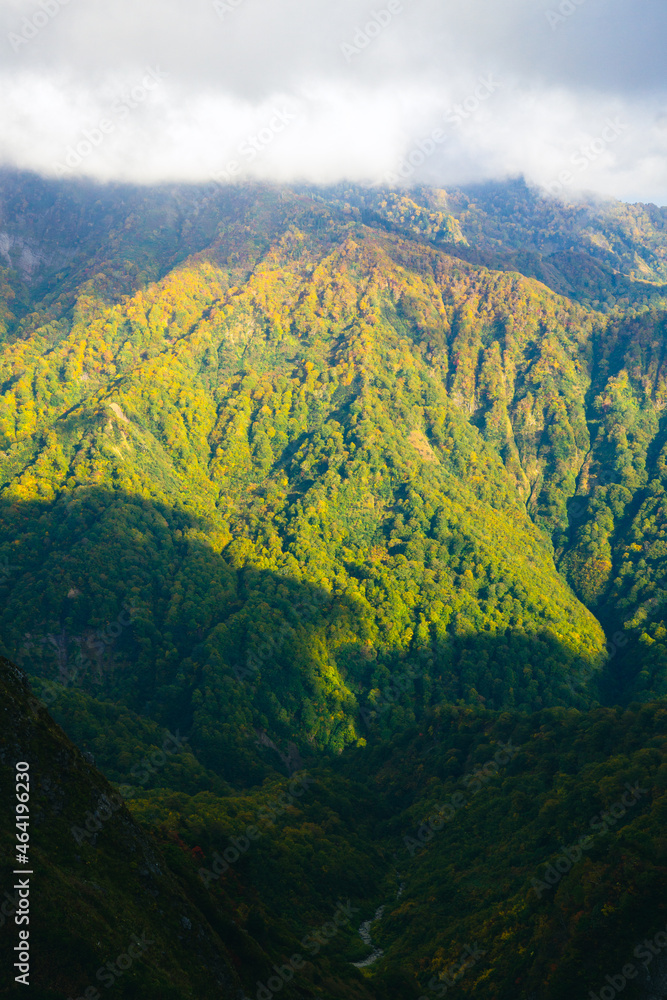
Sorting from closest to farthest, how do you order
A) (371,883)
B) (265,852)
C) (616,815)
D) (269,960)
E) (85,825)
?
(85,825) < (269,960) < (616,815) < (265,852) < (371,883)

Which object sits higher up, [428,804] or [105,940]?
[105,940]

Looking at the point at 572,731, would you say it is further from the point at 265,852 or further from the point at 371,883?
the point at 265,852

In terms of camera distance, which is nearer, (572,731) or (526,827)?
(526,827)

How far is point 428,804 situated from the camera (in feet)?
488

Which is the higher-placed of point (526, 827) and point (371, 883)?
point (526, 827)

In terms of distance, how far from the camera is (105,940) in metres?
42.3

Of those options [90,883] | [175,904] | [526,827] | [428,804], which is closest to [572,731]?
[526,827]

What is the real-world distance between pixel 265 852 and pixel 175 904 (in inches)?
2771

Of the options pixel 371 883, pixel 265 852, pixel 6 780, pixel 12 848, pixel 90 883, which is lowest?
pixel 371 883

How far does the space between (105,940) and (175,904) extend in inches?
502

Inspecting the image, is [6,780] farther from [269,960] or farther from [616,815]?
[616,815]

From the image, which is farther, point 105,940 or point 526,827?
point 526,827

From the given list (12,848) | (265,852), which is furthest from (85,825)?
(265,852)

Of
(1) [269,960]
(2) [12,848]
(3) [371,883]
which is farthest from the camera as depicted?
(3) [371,883]
